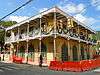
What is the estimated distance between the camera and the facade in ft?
107

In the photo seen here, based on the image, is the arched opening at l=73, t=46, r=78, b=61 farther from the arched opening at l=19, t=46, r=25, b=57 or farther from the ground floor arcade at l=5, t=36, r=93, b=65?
the arched opening at l=19, t=46, r=25, b=57

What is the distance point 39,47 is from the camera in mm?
36375

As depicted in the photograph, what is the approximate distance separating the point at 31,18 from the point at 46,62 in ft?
22.5

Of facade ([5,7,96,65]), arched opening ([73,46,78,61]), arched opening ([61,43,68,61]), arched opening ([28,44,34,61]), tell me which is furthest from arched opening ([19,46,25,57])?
arched opening ([73,46,78,61])

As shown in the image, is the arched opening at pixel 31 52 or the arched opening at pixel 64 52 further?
the arched opening at pixel 31 52

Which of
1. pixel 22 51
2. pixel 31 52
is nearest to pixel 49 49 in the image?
pixel 31 52

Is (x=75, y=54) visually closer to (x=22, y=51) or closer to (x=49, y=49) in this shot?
(x=49, y=49)

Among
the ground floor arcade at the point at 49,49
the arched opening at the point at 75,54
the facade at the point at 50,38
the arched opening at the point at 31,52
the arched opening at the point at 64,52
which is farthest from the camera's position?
the arched opening at the point at 75,54

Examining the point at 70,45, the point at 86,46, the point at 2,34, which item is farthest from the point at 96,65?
the point at 2,34

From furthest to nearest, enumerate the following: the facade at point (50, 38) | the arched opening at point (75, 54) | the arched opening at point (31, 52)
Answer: the arched opening at point (75, 54), the arched opening at point (31, 52), the facade at point (50, 38)

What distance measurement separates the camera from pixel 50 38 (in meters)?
34.1

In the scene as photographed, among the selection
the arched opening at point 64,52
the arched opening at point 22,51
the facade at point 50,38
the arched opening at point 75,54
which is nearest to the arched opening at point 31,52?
the facade at point 50,38

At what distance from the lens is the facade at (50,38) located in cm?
3253

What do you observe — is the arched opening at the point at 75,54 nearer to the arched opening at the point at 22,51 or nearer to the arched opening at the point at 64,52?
the arched opening at the point at 64,52
